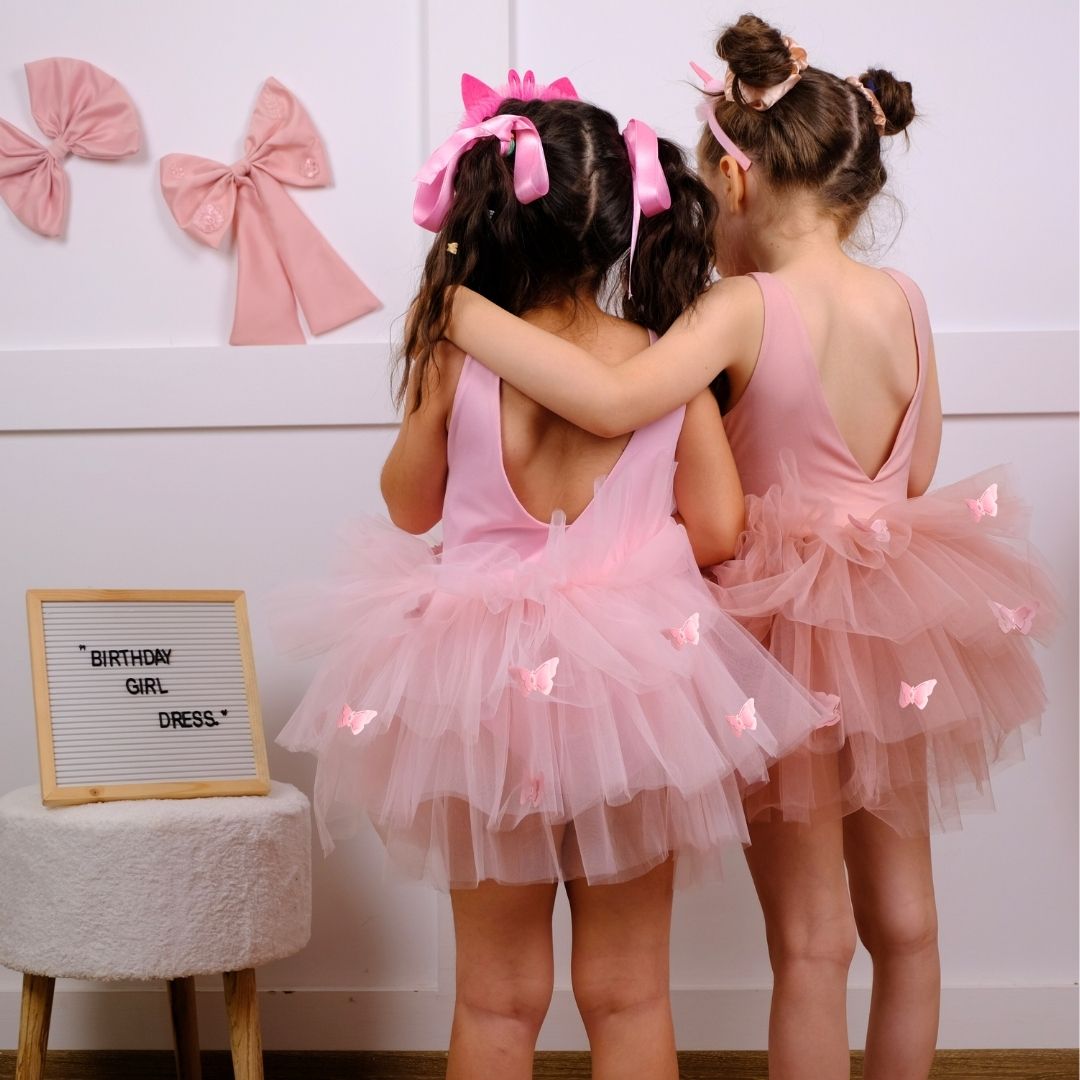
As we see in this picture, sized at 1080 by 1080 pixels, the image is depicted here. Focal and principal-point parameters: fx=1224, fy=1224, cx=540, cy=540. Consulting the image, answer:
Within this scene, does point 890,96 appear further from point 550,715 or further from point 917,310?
point 550,715

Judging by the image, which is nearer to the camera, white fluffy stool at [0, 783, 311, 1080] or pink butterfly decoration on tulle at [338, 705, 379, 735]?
pink butterfly decoration on tulle at [338, 705, 379, 735]

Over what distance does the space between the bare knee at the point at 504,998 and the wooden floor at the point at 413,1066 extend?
0.83 metres

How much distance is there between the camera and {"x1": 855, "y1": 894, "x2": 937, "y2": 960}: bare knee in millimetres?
1354

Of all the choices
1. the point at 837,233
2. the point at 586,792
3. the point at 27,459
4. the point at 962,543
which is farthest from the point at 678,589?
the point at 27,459

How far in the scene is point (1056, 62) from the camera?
6.53 ft

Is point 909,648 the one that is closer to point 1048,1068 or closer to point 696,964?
point 696,964

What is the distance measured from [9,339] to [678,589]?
1.32m

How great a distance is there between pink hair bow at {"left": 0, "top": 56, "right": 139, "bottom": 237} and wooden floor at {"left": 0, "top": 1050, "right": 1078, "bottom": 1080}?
1.32 m

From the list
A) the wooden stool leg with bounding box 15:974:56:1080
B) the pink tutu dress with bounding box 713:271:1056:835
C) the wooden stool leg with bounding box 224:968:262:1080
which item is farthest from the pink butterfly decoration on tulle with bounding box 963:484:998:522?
the wooden stool leg with bounding box 15:974:56:1080

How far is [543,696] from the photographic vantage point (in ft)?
3.61

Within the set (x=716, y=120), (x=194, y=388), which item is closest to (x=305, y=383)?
(x=194, y=388)

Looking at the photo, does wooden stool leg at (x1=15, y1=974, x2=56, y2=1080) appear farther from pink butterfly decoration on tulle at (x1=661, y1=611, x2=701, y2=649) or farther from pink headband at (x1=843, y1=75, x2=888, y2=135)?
pink headband at (x1=843, y1=75, x2=888, y2=135)

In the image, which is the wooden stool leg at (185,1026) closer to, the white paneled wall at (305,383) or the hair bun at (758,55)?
the white paneled wall at (305,383)

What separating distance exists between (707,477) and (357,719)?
42 cm
